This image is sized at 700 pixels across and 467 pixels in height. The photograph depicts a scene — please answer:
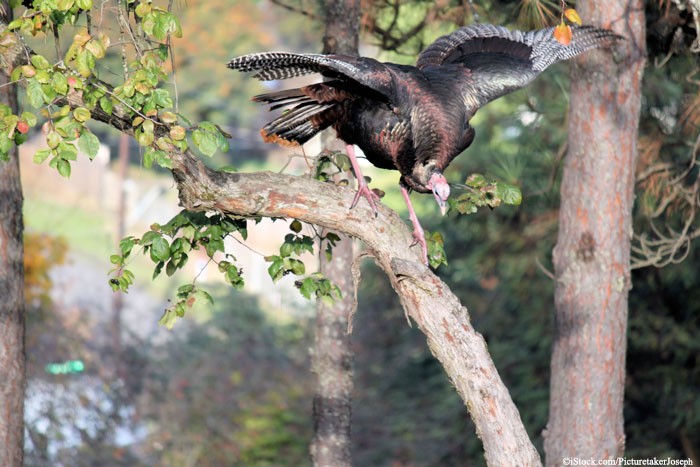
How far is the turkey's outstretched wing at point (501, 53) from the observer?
4344 millimetres

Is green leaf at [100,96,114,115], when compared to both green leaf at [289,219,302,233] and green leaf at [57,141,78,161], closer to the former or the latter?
green leaf at [57,141,78,161]

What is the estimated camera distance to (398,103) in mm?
3959

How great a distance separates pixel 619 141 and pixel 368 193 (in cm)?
188

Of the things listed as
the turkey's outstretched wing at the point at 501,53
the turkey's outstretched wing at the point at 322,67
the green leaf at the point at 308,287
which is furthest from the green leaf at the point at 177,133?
the turkey's outstretched wing at the point at 501,53

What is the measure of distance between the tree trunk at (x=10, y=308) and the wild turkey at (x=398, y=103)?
1185 millimetres

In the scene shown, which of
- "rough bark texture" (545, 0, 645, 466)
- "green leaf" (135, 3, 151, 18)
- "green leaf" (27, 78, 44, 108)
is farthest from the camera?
"rough bark texture" (545, 0, 645, 466)

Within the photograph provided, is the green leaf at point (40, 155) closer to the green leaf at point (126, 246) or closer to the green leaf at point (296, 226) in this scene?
the green leaf at point (126, 246)

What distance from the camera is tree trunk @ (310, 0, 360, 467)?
202 inches

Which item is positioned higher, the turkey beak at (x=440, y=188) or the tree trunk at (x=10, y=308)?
the turkey beak at (x=440, y=188)

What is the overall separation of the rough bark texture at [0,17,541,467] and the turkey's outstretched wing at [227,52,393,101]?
0.50 metres

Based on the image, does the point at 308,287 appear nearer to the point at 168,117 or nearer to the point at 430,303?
the point at 430,303

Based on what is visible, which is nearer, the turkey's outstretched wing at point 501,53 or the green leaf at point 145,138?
the green leaf at point 145,138

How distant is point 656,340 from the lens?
832cm

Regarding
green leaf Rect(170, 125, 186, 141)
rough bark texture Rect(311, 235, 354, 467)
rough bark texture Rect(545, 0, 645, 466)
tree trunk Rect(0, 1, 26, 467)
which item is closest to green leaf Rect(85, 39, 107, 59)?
green leaf Rect(170, 125, 186, 141)
